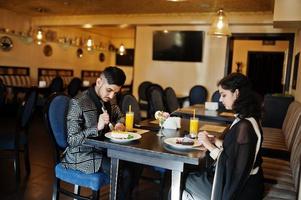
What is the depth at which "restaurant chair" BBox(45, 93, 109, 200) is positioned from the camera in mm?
2129

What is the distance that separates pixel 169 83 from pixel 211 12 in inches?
77.1

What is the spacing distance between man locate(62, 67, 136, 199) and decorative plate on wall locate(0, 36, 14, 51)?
269 inches

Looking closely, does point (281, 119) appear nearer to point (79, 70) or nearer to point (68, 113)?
point (68, 113)

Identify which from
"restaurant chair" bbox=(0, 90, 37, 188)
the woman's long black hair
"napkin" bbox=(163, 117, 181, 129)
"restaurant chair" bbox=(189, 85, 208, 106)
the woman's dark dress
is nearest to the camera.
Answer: the woman's dark dress

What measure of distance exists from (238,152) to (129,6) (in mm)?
5475

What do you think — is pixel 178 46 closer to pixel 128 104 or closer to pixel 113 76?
pixel 128 104

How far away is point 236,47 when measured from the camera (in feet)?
33.9

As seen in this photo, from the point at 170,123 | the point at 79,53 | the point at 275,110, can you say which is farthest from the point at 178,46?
the point at 170,123

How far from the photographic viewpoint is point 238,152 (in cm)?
172

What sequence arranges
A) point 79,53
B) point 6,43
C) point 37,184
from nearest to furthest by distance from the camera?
point 37,184, point 6,43, point 79,53

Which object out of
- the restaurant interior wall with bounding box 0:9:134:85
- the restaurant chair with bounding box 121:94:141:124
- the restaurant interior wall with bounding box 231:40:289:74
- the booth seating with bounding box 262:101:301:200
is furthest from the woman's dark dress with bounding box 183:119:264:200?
the restaurant interior wall with bounding box 231:40:289:74

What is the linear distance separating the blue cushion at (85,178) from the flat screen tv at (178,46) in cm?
543

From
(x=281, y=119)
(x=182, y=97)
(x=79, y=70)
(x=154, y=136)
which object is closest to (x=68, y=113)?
(x=154, y=136)

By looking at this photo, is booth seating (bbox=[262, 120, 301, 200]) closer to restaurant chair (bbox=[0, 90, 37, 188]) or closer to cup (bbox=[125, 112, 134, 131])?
cup (bbox=[125, 112, 134, 131])
